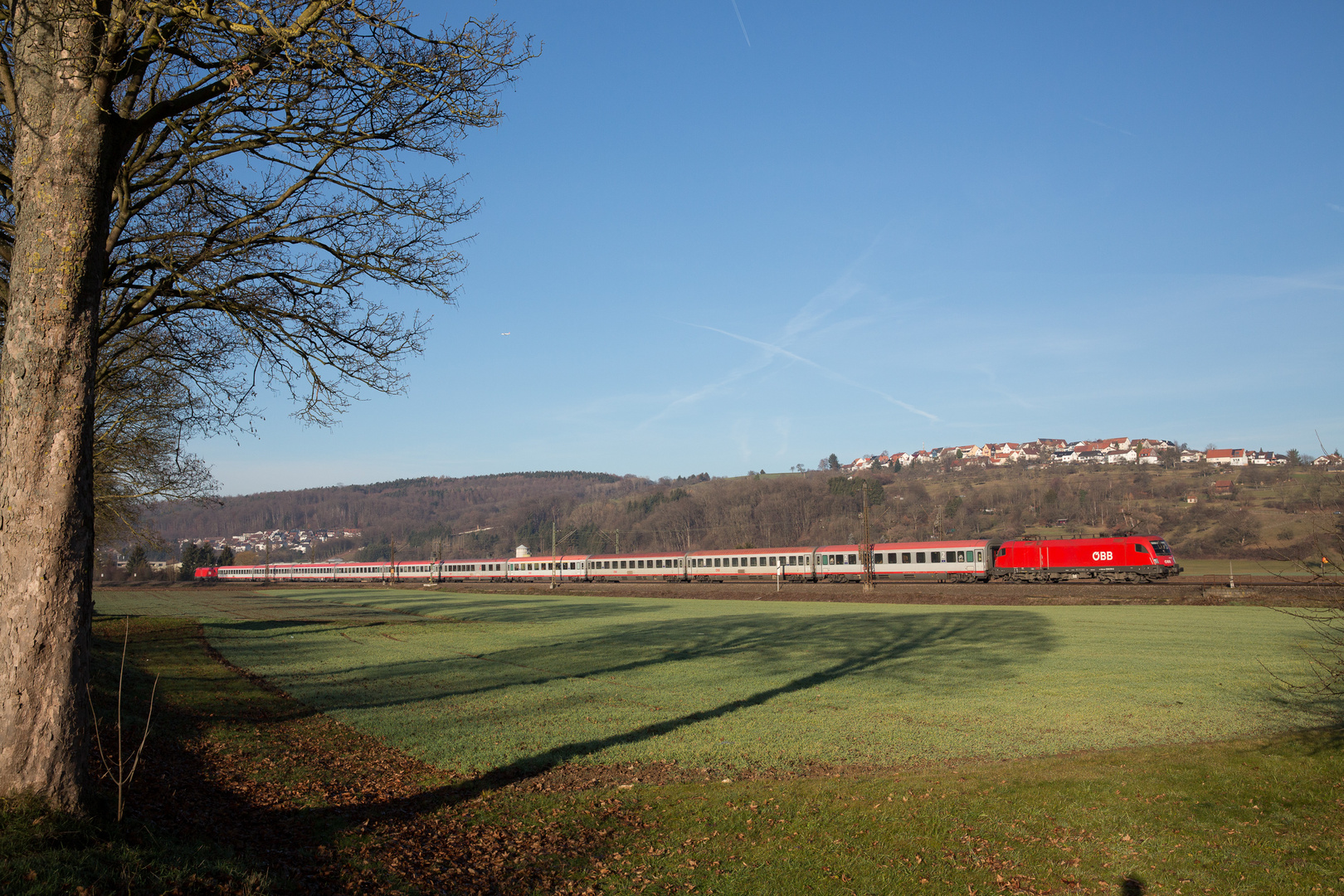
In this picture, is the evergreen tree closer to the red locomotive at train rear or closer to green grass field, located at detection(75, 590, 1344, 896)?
green grass field, located at detection(75, 590, 1344, 896)

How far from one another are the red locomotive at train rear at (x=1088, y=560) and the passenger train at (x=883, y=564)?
50 millimetres

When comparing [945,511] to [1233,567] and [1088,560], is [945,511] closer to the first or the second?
[1233,567]

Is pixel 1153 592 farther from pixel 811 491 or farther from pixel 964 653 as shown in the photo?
pixel 811 491

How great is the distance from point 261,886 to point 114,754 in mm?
3957

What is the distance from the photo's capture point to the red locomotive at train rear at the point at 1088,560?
44719 millimetres

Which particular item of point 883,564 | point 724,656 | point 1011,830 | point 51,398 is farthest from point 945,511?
point 51,398

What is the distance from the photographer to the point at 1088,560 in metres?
46.2

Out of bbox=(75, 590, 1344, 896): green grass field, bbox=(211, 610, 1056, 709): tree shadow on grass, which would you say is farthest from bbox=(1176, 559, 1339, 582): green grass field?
bbox=(75, 590, 1344, 896): green grass field

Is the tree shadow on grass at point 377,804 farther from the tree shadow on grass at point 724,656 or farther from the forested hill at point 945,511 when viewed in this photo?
the forested hill at point 945,511

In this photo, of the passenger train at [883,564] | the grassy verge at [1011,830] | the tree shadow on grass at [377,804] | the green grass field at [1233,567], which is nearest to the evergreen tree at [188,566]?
the passenger train at [883,564]

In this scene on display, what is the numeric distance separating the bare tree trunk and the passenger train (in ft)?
161

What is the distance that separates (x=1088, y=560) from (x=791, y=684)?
3844cm

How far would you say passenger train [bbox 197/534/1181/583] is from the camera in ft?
150

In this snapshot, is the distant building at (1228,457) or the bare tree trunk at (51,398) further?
the distant building at (1228,457)
